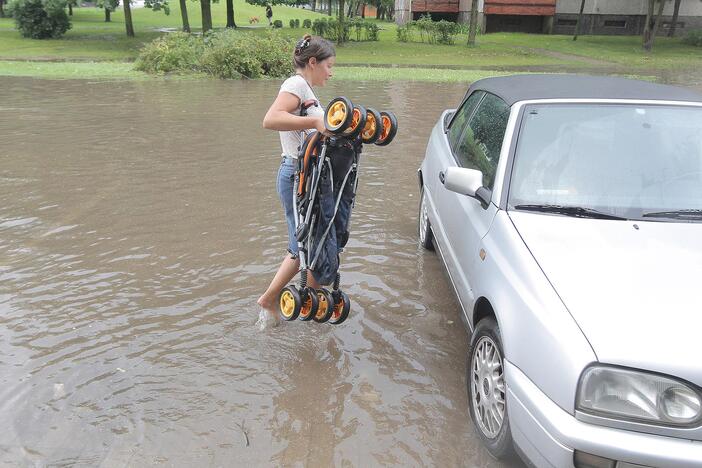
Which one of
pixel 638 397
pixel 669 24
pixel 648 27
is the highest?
pixel 669 24

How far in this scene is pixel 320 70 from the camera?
3.62 meters

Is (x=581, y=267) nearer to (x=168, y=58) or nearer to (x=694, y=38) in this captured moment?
(x=168, y=58)

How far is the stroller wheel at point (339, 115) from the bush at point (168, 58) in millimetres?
19723

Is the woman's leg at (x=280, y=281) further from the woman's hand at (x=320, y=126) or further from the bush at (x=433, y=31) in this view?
the bush at (x=433, y=31)

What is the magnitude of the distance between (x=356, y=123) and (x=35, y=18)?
1536 inches

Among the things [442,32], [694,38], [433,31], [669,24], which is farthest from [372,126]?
[669,24]

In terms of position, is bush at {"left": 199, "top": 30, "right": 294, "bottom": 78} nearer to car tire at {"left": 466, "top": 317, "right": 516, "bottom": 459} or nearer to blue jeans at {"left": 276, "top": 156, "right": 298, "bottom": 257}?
blue jeans at {"left": 276, "top": 156, "right": 298, "bottom": 257}

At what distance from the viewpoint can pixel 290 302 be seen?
3752 millimetres

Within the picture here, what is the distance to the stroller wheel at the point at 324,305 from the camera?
3768 millimetres

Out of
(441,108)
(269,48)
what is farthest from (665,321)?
(269,48)

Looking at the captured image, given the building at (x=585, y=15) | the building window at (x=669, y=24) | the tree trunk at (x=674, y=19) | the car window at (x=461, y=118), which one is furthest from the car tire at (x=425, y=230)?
the building window at (x=669, y=24)

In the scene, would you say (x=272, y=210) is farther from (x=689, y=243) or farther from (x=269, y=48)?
(x=269, y=48)

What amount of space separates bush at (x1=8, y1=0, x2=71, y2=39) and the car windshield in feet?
124

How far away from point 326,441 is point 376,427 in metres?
0.30
